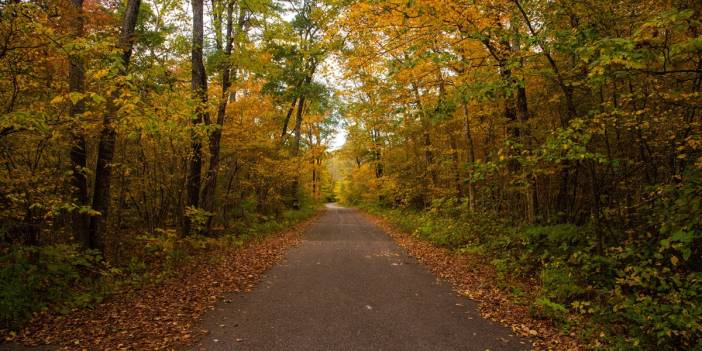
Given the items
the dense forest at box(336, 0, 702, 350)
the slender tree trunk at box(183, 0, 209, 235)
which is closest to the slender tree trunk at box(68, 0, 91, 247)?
the slender tree trunk at box(183, 0, 209, 235)

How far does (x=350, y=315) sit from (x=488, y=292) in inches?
113

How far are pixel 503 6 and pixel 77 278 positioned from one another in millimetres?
9232

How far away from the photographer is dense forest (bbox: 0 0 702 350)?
4.88m

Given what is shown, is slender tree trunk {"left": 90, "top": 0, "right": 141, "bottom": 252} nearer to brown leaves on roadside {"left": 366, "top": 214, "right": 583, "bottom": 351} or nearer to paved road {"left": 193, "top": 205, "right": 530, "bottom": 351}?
paved road {"left": 193, "top": 205, "right": 530, "bottom": 351}

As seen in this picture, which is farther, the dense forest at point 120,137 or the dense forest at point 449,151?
the dense forest at point 120,137

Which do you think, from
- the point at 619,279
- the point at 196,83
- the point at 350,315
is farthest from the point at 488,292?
the point at 196,83

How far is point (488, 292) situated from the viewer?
6828mm

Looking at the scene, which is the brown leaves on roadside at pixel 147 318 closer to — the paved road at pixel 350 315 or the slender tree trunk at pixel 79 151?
the paved road at pixel 350 315

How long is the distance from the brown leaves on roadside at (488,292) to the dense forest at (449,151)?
23cm

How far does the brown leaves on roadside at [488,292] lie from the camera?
4.79m

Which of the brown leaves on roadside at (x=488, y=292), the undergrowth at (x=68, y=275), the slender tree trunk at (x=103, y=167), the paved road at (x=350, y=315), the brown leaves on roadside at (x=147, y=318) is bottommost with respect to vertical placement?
the brown leaves on roadside at (x=488, y=292)

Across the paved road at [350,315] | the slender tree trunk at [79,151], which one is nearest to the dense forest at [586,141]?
the paved road at [350,315]

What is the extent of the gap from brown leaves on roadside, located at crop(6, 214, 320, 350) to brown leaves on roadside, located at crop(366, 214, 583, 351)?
14.0 ft

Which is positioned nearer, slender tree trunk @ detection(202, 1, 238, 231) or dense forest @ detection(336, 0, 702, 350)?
dense forest @ detection(336, 0, 702, 350)
